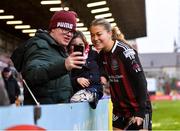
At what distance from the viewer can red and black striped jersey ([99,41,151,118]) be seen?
19.8 ft

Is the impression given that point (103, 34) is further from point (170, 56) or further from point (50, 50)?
point (170, 56)

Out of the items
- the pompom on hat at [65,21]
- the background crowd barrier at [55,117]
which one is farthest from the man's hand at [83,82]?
the pompom on hat at [65,21]

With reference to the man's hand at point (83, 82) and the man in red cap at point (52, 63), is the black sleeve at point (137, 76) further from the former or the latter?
the man in red cap at point (52, 63)

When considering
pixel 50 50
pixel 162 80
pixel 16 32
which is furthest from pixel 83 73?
pixel 162 80

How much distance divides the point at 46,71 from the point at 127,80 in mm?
1413

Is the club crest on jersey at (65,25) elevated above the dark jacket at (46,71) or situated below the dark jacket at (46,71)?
above

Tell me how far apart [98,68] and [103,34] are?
1.72ft

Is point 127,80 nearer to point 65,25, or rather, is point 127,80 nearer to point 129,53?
point 129,53

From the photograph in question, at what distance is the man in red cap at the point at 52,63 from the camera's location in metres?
4.88

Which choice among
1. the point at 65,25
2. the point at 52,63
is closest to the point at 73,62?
the point at 52,63

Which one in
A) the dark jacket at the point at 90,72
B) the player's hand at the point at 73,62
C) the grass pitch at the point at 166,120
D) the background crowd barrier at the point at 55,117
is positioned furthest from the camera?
the grass pitch at the point at 166,120

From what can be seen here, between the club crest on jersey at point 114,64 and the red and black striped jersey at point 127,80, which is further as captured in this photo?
the club crest on jersey at point 114,64

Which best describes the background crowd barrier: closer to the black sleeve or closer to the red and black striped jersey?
the red and black striped jersey

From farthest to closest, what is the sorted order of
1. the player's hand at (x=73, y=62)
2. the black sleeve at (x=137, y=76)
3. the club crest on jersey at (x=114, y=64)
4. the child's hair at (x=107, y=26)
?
the child's hair at (x=107, y=26)
the club crest on jersey at (x=114, y=64)
the black sleeve at (x=137, y=76)
the player's hand at (x=73, y=62)
